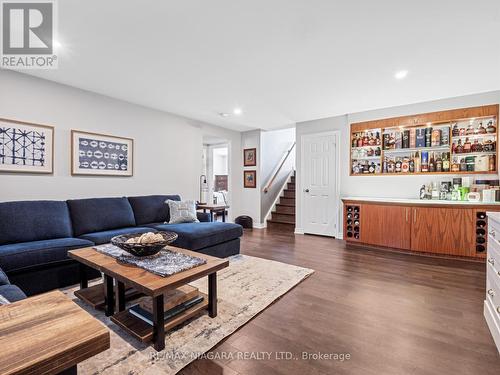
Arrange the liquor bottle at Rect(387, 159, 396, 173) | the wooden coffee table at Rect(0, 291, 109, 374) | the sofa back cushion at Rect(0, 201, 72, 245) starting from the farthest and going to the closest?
the liquor bottle at Rect(387, 159, 396, 173)
the sofa back cushion at Rect(0, 201, 72, 245)
the wooden coffee table at Rect(0, 291, 109, 374)

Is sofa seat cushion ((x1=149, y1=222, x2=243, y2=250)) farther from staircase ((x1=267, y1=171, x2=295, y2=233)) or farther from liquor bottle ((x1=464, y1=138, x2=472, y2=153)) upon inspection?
liquor bottle ((x1=464, y1=138, x2=472, y2=153))

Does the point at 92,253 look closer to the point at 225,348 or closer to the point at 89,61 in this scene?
the point at 225,348

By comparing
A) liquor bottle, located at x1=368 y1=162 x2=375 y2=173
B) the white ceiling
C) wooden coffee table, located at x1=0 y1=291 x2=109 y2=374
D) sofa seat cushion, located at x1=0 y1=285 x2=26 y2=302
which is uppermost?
the white ceiling

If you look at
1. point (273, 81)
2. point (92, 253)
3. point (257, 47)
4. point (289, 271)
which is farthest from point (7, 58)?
point (289, 271)

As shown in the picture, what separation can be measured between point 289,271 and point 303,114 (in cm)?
299

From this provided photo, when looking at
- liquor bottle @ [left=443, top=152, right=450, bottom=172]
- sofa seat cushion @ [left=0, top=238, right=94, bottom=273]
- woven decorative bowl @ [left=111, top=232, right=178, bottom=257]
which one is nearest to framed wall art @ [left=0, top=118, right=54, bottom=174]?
sofa seat cushion @ [left=0, top=238, right=94, bottom=273]

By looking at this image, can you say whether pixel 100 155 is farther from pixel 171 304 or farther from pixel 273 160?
pixel 273 160

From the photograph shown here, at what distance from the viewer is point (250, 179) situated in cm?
623

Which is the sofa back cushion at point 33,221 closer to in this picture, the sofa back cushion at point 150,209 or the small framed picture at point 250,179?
the sofa back cushion at point 150,209

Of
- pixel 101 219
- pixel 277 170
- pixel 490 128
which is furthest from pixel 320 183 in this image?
pixel 101 219

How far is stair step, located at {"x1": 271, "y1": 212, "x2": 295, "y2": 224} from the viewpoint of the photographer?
6240mm

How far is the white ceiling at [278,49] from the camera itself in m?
1.91

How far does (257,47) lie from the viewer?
2.42 metres

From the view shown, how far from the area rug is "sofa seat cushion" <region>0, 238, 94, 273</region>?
1.29 feet
